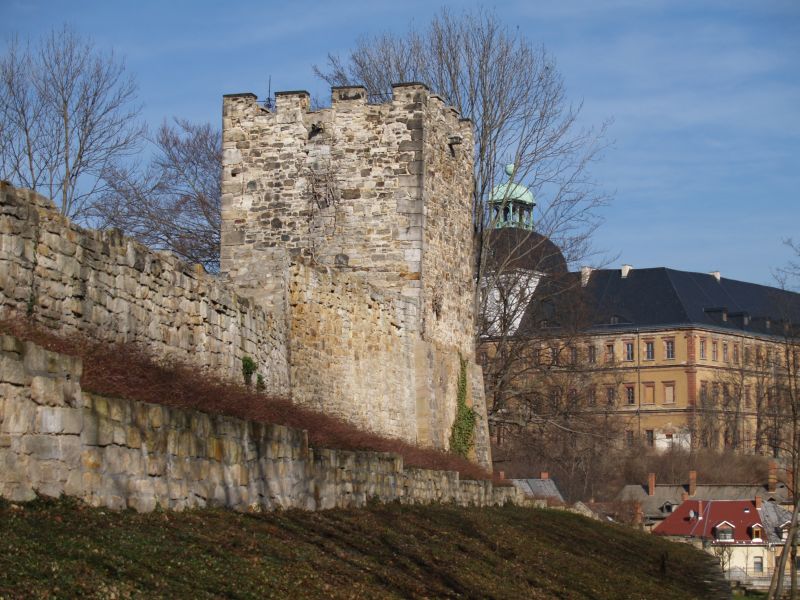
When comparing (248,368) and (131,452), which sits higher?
(248,368)

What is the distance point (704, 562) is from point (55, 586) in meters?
22.4

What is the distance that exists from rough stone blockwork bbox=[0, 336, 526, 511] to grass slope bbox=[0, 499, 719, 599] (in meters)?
0.19

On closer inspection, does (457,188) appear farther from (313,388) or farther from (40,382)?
(40,382)

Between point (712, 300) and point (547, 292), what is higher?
point (712, 300)

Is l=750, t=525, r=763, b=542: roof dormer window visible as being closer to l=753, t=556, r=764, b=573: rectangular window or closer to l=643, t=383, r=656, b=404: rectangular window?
l=753, t=556, r=764, b=573: rectangular window

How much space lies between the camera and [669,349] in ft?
332

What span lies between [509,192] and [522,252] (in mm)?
2864

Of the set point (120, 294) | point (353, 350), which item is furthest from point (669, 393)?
point (120, 294)

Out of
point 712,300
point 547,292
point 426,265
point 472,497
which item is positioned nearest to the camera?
point 472,497

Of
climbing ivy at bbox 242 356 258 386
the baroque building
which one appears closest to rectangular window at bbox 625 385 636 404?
the baroque building

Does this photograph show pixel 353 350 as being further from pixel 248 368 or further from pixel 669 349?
pixel 669 349

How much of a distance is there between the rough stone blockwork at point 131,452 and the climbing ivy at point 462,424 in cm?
1325

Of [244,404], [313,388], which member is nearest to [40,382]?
[244,404]

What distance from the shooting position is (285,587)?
29.4 ft
